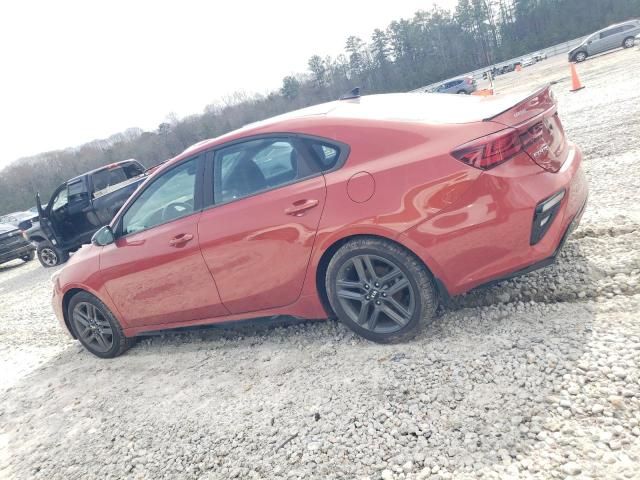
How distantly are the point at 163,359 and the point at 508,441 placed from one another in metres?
3.13

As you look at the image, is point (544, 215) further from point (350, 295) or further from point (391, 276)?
point (350, 295)

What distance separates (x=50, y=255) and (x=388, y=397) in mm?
11241

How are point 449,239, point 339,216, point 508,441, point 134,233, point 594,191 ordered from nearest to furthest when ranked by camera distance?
1. point 508,441
2. point 449,239
3. point 339,216
4. point 134,233
5. point 594,191

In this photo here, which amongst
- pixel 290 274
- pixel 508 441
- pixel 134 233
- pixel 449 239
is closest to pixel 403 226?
pixel 449 239

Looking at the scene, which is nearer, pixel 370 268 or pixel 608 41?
pixel 370 268

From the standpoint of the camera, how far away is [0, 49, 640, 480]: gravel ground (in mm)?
2312

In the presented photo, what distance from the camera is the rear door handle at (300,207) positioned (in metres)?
3.28

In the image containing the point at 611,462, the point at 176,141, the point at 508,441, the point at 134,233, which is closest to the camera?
the point at 611,462

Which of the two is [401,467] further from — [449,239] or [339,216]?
[339,216]

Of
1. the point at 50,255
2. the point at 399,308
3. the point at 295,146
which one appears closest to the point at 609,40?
the point at 50,255

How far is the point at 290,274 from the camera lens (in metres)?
3.50

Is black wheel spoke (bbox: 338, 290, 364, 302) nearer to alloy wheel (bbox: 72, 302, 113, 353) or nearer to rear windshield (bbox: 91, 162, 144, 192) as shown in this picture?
alloy wheel (bbox: 72, 302, 113, 353)

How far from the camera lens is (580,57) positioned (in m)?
28.7

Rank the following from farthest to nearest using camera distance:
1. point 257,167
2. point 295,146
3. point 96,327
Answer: point 96,327, point 257,167, point 295,146
